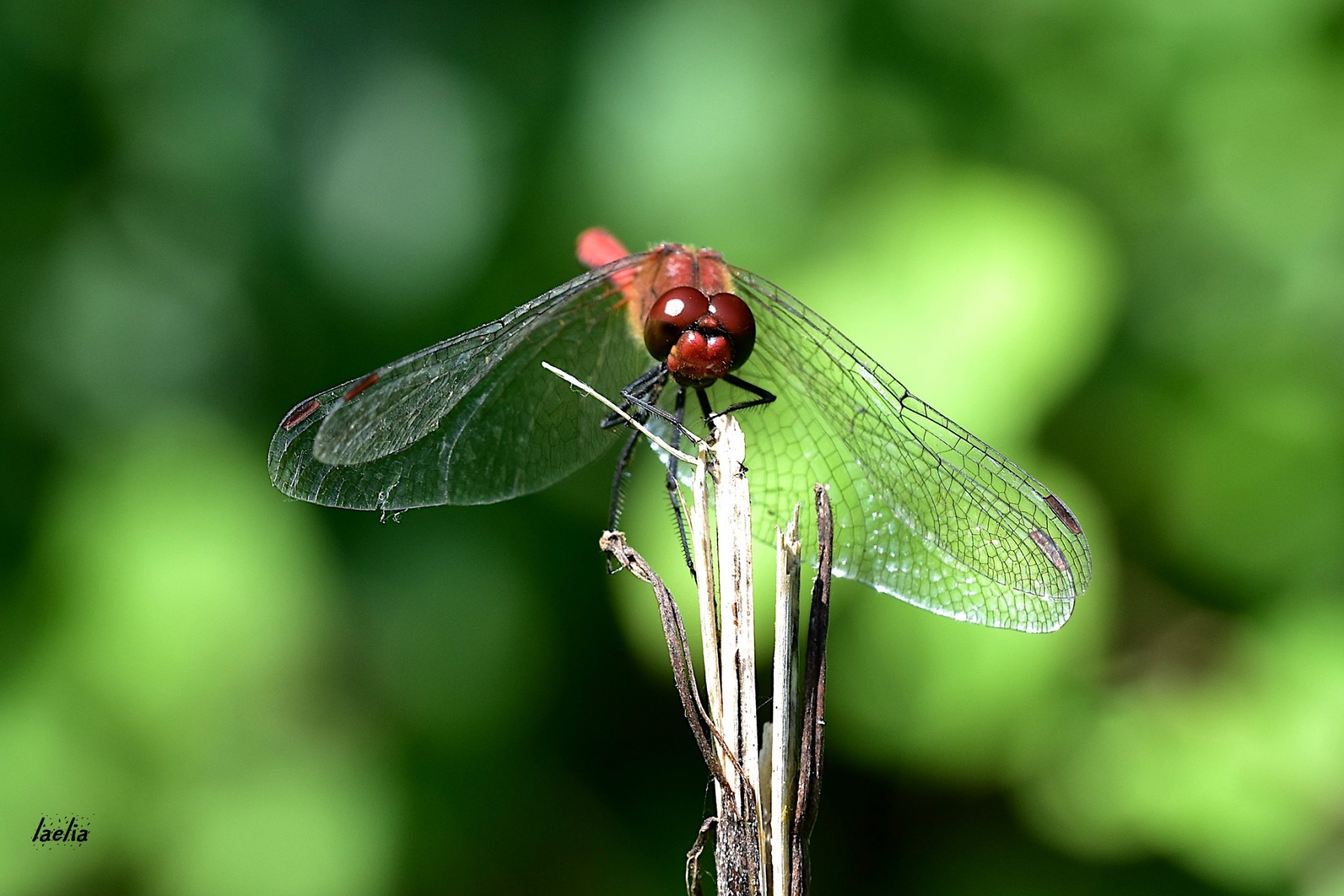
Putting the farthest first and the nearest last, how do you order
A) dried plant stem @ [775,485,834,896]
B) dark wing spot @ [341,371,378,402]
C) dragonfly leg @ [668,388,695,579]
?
dragonfly leg @ [668,388,695,579]
dark wing spot @ [341,371,378,402]
dried plant stem @ [775,485,834,896]

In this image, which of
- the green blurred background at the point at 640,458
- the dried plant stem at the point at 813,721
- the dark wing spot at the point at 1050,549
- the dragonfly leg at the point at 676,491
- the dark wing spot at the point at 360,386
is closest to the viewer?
the dried plant stem at the point at 813,721

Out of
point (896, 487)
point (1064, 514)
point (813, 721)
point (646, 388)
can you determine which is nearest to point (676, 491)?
point (646, 388)

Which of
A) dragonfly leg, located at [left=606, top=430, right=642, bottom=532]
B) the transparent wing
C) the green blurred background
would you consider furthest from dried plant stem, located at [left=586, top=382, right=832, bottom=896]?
the green blurred background

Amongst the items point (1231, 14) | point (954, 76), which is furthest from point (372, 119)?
point (1231, 14)

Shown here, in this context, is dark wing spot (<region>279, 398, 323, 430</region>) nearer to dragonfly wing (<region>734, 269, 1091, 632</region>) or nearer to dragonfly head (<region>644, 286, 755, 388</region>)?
dragonfly head (<region>644, 286, 755, 388</region>)

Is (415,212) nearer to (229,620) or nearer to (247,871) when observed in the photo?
(229,620)

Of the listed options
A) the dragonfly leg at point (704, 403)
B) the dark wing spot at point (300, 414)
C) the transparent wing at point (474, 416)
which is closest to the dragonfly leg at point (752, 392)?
the dragonfly leg at point (704, 403)

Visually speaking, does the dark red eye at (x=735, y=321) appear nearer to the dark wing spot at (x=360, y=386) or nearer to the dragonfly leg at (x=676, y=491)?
the dragonfly leg at (x=676, y=491)
